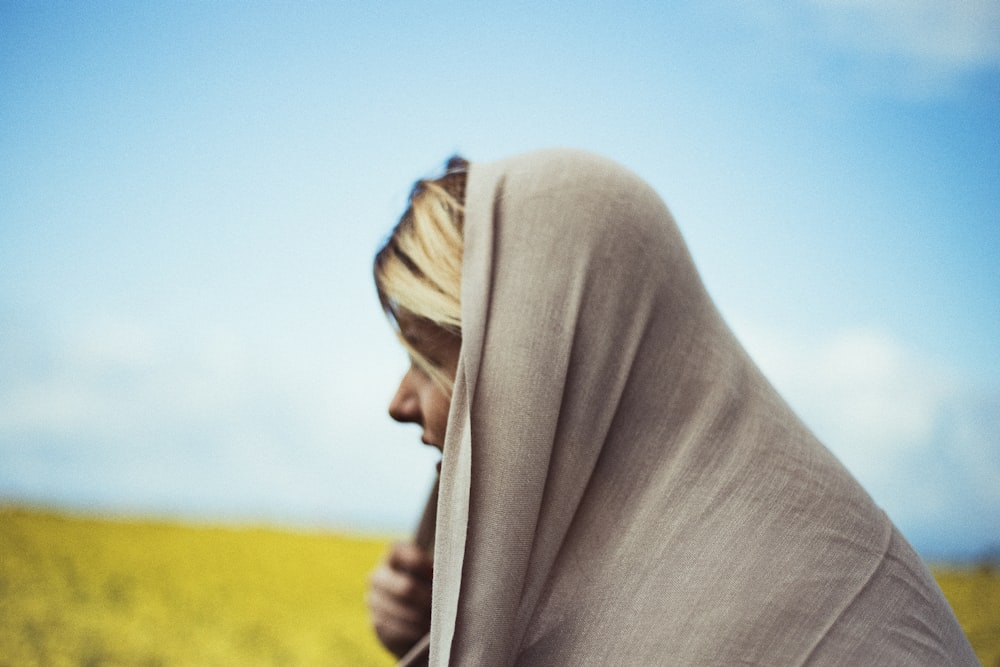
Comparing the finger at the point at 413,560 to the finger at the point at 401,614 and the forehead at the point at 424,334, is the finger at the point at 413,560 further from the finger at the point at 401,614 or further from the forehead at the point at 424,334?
the forehead at the point at 424,334

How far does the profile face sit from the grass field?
12.0 feet

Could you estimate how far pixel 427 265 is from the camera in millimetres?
1460

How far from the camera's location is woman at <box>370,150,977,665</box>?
1.25 m

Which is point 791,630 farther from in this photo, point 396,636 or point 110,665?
point 110,665

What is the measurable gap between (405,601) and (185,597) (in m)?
3.83

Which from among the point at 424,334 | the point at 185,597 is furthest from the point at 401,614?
the point at 185,597

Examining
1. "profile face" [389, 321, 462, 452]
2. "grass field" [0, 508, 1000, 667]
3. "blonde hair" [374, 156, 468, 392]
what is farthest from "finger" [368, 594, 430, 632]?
"grass field" [0, 508, 1000, 667]

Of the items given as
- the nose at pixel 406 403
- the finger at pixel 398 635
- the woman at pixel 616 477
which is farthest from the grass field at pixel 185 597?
the woman at pixel 616 477

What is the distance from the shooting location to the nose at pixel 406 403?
4.88 ft

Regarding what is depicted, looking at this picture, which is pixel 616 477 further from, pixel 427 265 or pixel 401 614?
pixel 401 614

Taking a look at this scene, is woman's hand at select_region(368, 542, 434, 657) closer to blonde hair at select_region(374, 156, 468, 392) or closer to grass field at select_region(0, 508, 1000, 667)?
blonde hair at select_region(374, 156, 468, 392)

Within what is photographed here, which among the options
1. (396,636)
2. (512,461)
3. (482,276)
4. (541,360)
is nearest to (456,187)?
(482,276)

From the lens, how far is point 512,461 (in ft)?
4.16

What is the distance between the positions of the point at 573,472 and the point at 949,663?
0.68 m
